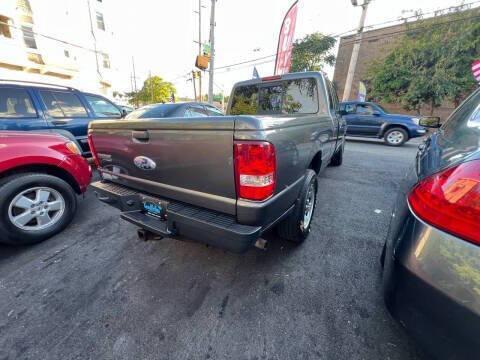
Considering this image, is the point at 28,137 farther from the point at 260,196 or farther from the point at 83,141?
the point at 260,196

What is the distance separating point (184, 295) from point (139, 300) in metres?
0.37

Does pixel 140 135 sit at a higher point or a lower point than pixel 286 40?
lower

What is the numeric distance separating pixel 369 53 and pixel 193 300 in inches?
1025

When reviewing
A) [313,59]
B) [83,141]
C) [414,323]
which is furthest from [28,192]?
[313,59]

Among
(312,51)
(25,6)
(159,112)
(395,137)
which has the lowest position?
(395,137)

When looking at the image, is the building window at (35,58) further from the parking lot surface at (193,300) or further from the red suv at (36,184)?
the parking lot surface at (193,300)

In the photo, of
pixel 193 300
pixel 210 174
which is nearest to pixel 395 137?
pixel 210 174

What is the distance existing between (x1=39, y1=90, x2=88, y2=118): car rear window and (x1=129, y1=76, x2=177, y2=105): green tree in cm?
3500

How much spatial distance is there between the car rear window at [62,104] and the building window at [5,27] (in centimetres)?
2076

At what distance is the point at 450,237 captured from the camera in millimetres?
855

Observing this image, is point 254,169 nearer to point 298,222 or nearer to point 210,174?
point 210,174

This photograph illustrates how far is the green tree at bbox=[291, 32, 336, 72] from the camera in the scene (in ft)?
57.3

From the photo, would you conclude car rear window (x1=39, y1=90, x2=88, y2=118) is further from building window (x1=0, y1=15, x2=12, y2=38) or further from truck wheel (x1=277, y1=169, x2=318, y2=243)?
building window (x1=0, y1=15, x2=12, y2=38)

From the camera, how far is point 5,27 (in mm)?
16562
